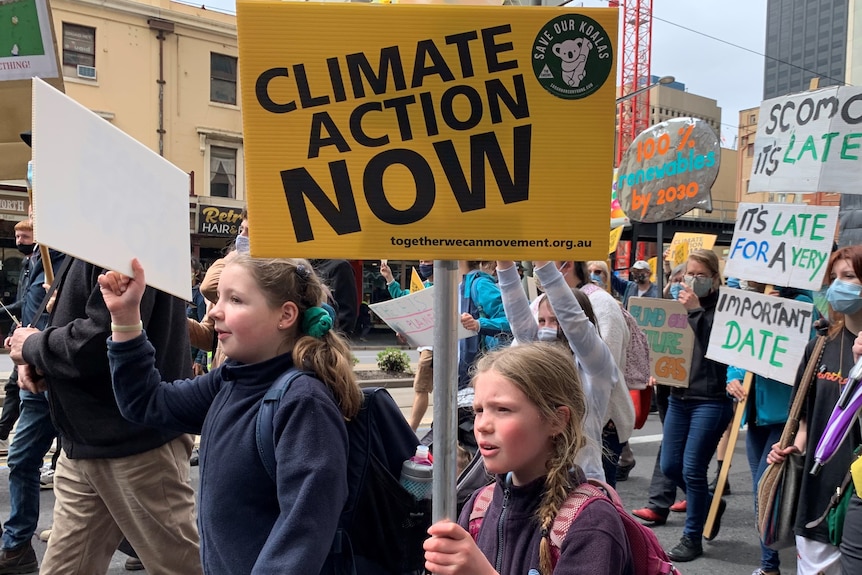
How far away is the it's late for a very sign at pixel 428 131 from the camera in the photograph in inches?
61.2

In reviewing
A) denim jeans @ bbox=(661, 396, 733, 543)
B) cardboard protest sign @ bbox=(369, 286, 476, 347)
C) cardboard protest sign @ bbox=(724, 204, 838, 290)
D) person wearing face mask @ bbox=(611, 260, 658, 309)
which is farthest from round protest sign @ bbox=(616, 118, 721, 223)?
cardboard protest sign @ bbox=(369, 286, 476, 347)

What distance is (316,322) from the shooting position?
2195mm

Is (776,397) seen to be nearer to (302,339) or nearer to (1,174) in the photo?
(302,339)

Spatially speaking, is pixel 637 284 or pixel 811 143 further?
pixel 637 284

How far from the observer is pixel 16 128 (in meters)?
3.73

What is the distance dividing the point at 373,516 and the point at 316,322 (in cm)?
58

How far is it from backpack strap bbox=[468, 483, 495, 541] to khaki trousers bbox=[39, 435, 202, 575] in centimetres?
140

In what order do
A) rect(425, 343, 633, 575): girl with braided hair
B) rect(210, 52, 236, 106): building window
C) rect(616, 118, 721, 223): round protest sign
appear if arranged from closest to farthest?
rect(425, 343, 633, 575): girl with braided hair → rect(616, 118, 721, 223): round protest sign → rect(210, 52, 236, 106): building window

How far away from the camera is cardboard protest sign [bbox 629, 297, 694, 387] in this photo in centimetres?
487

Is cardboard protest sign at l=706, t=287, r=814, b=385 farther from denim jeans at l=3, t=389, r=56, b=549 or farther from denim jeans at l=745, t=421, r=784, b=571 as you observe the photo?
denim jeans at l=3, t=389, r=56, b=549

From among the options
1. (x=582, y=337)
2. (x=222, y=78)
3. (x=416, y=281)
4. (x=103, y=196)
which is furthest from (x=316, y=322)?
(x=222, y=78)

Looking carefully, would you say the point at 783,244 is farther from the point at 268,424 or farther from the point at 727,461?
the point at 268,424

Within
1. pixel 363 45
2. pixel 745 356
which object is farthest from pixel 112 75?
pixel 363 45

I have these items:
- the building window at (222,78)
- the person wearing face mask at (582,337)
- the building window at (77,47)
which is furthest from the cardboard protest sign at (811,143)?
the building window at (222,78)
